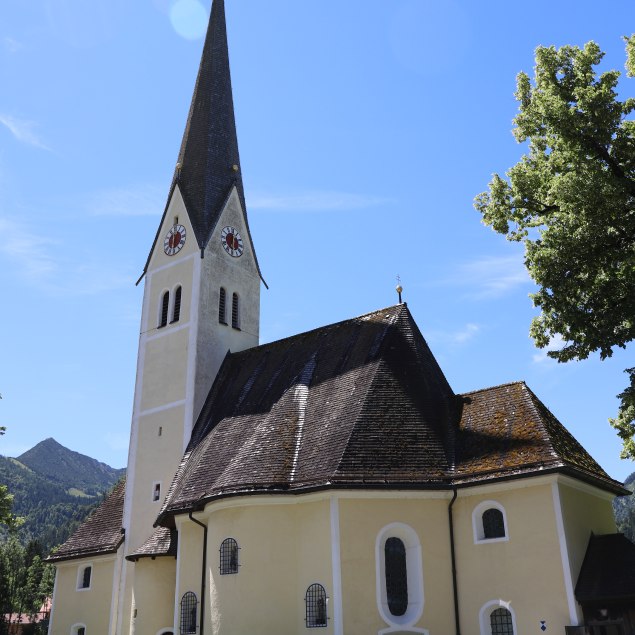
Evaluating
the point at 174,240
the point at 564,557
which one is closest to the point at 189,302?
the point at 174,240

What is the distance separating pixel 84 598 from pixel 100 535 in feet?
7.63

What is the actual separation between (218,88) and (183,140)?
3.25 metres

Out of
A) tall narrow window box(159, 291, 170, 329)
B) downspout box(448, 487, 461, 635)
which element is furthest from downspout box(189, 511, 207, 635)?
tall narrow window box(159, 291, 170, 329)

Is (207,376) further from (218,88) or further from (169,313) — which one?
(218,88)

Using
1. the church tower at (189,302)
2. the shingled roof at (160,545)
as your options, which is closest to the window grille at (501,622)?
the shingled roof at (160,545)

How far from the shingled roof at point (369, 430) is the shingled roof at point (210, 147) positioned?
9.25m

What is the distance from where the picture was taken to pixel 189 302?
30953 mm

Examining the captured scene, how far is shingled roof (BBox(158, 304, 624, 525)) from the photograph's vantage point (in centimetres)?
1989

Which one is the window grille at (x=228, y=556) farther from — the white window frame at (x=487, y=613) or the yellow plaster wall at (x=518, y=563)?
the white window frame at (x=487, y=613)

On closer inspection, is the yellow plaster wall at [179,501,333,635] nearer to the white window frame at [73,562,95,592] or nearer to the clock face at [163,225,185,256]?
the white window frame at [73,562,95,592]

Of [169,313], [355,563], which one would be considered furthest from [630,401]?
[169,313]

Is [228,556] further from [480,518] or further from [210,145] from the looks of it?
[210,145]

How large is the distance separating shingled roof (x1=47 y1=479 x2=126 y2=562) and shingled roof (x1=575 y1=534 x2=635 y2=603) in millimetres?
17010

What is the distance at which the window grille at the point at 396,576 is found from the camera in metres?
19.2
